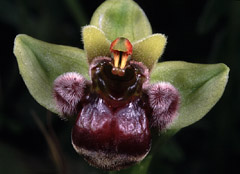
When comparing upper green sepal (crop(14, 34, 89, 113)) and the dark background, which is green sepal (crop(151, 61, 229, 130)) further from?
the dark background

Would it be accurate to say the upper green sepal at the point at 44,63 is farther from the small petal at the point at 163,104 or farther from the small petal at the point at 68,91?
the small petal at the point at 163,104

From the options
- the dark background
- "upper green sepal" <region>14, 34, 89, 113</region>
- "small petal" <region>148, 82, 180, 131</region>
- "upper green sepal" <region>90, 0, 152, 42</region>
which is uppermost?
"upper green sepal" <region>90, 0, 152, 42</region>

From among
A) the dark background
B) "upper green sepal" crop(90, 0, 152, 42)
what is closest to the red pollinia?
"upper green sepal" crop(90, 0, 152, 42)

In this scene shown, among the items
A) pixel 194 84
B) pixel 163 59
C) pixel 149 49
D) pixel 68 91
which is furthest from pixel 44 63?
pixel 163 59

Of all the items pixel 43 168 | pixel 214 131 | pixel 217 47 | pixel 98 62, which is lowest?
pixel 43 168

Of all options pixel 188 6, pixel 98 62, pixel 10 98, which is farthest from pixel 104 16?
pixel 10 98

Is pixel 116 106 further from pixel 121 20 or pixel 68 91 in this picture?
pixel 121 20

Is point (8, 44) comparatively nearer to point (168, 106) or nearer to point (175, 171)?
point (175, 171)

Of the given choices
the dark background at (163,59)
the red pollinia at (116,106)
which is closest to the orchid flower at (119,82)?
the red pollinia at (116,106)
